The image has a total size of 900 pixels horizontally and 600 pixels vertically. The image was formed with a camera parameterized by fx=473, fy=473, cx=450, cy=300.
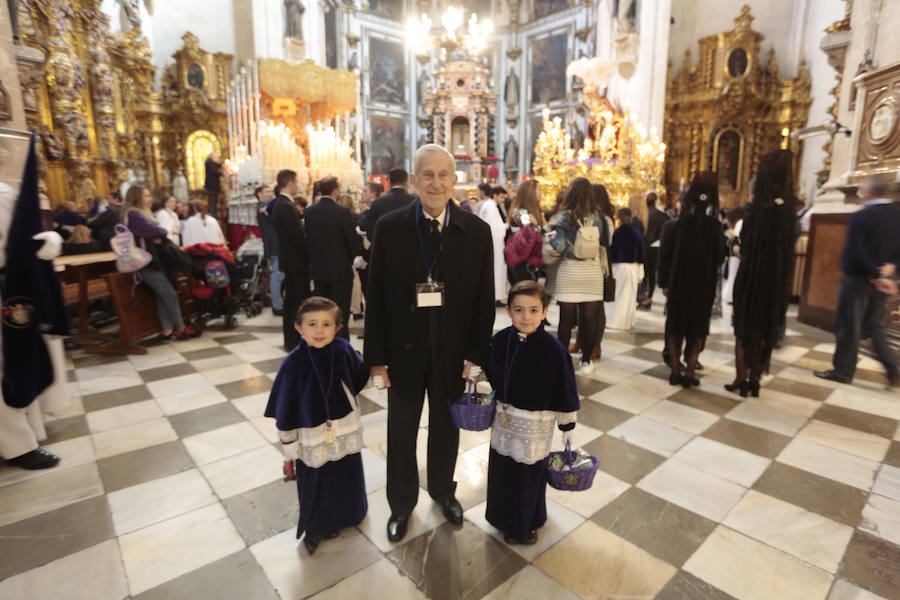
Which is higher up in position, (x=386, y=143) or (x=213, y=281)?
(x=386, y=143)

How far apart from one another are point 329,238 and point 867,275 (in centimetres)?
446

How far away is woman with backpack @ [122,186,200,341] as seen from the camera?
188 inches

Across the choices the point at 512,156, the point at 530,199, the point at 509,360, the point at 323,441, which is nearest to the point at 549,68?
the point at 512,156

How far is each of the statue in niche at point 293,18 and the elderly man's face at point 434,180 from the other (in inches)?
569

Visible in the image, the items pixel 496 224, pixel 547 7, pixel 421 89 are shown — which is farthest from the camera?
pixel 421 89

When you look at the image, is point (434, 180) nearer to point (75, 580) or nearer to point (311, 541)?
point (311, 541)

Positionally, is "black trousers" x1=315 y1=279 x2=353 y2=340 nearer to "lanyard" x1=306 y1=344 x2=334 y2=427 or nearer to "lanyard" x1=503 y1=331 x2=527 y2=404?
"lanyard" x1=306 y1=344 x2=334 y2=427

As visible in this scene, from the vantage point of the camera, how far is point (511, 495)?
2029 mm

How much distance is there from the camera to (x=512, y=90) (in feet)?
70.1

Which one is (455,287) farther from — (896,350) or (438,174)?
(896,350)

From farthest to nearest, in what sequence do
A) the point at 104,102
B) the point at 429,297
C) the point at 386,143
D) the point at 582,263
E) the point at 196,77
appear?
1. the point at 386,143
2. the point at 196,77
3. the point at 104,102
4. the point at 582,263
5. the point at 429,297

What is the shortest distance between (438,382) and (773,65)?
16.1 meters

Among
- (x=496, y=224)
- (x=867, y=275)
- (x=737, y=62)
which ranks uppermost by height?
(x=737, y=62)

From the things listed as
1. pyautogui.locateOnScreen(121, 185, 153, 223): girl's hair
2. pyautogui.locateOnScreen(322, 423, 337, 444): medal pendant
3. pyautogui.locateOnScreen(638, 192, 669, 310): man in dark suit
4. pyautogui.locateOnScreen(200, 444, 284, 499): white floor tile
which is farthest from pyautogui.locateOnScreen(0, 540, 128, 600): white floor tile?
pyautogui.locateOnScreen(638, 192, 669, 310): man in dark suit
